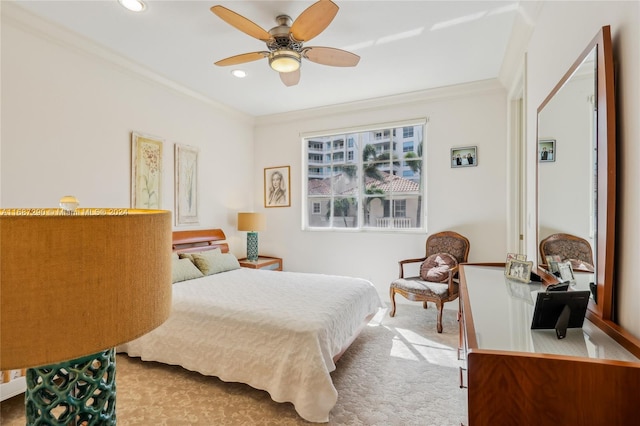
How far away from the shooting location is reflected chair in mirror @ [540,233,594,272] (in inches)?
50.3

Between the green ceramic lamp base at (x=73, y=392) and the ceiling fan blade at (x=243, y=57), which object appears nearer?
the green ceramic lamp base at (x=73, y=392)

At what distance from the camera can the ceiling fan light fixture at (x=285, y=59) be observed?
2412mm

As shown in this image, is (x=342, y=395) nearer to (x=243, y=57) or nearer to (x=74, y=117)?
(x=243, y=57)

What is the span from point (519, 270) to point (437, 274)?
1.72 m

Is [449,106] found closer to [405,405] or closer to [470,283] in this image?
[470,283]

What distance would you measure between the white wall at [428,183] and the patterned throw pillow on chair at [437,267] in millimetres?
352

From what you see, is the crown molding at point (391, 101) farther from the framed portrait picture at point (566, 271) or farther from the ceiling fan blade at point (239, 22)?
the framed portrait picture at point (566, 271)

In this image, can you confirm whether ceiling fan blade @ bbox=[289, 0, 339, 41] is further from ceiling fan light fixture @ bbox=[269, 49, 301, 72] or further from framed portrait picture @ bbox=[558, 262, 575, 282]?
framed portrait picture @ bbox=[558, 262, 575, 282]

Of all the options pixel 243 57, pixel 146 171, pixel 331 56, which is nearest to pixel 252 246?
pixel 146 171

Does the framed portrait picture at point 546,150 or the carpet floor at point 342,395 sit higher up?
the framed portrait picture at point 546,150

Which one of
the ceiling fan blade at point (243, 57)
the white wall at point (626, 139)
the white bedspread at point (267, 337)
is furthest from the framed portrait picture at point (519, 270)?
the ceiling fan blade at point (243, 57)

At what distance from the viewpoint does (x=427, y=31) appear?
8.63 ft

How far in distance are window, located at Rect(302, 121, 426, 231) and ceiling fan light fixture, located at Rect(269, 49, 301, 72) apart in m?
2.11

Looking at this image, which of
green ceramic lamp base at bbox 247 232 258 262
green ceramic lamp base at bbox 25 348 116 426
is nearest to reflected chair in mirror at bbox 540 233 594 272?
green ceramic lamp base at bbox 25 348 116 426
